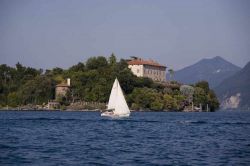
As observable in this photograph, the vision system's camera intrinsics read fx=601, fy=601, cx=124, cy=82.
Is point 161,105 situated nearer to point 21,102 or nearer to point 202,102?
point 202,102

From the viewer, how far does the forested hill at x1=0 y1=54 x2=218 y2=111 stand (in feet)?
543

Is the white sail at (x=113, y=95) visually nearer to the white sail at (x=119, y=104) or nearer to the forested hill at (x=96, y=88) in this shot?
the white sail at (x=119, y=104)

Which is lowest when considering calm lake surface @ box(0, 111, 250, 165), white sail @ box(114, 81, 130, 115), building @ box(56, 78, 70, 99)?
calm lake surface @ box(0, 111, 250, 165)

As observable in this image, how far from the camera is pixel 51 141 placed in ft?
145

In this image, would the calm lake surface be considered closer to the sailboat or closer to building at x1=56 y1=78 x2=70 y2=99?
the sailboat

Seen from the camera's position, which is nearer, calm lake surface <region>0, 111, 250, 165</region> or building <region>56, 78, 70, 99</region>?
calm lake surface <region>0, 111, 250, 165</region>

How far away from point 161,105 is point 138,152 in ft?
429

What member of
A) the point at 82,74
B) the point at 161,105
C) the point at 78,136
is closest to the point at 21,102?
the point at 82,74

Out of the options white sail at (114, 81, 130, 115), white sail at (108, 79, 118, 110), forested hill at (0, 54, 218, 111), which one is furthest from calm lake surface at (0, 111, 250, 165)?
forested hill at (0, 54, 218, 111)

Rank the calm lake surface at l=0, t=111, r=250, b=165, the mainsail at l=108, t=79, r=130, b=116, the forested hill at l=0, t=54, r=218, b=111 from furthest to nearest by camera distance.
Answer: the forested hill at l=0, t=54, r=218, b=111 < the mainsail at l=108, t=79, r=130, b=116 < the calm lake surface at l=0, t=111, r=250, b=165

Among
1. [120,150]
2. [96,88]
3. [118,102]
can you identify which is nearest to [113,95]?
[118,102]

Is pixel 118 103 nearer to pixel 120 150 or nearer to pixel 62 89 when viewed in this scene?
pixel 120 150

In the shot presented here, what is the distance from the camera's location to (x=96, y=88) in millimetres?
164625

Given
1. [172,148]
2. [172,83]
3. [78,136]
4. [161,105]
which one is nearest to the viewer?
[172,148]
